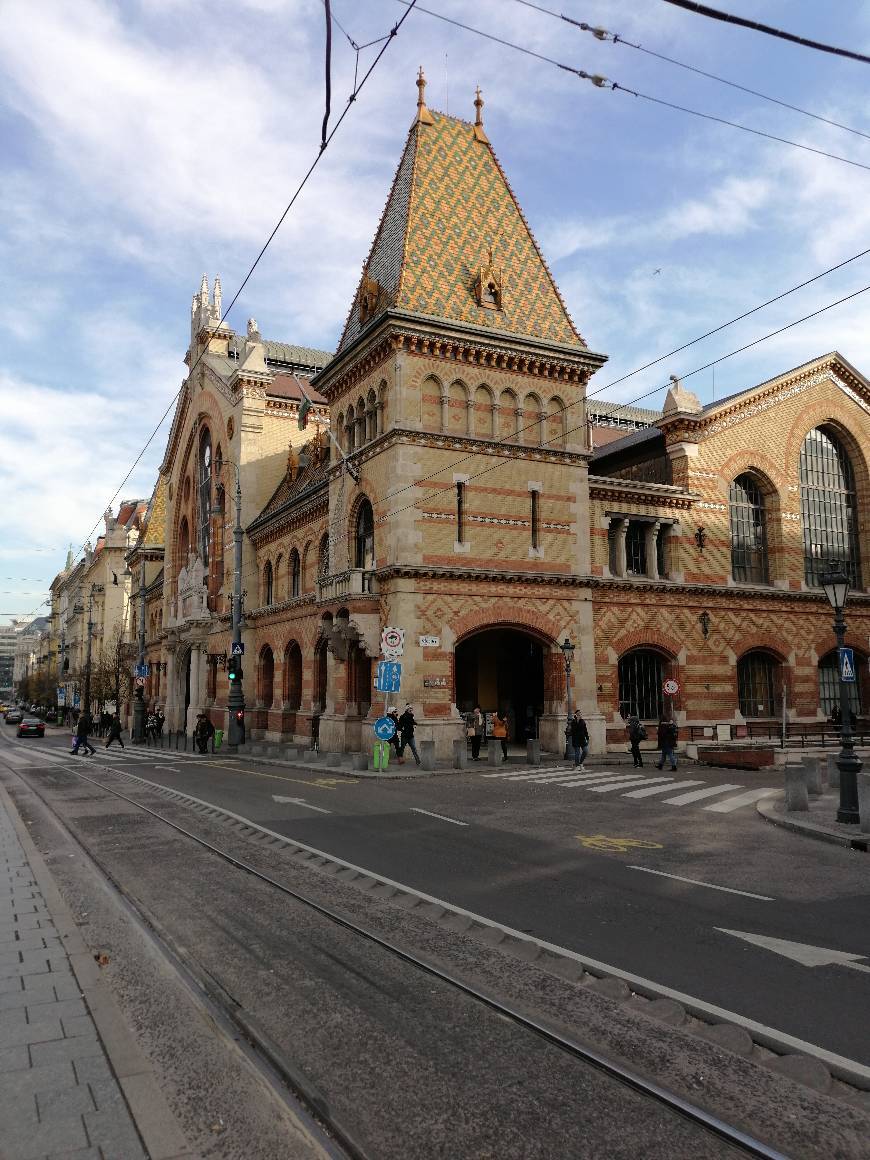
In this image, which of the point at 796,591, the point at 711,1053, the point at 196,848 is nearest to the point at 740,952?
the point at 711,1053

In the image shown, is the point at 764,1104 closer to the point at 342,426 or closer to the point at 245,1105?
the point at 245,1105

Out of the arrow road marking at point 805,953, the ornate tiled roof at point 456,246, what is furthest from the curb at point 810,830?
the ornate tiled roof at point 456,246

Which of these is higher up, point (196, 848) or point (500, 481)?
point (500, 481)

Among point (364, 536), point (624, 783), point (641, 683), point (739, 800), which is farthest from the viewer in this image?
point (641, 683)

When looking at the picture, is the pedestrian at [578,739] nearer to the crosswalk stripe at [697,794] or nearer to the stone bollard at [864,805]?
the crosswalk stripe at [697,794]

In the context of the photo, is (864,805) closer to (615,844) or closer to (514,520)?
(615,844)

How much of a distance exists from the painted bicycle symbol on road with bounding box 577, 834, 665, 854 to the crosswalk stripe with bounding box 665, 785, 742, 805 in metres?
4.76

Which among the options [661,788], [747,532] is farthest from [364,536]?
[747,532]

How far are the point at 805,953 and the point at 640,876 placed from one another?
2.91m

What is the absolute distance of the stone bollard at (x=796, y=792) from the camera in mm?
14664

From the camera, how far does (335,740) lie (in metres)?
27.9

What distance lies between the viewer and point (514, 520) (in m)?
27.6

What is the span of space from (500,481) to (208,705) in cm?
2408

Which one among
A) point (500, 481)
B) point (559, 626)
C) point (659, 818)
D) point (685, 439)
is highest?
point (685, 439)
